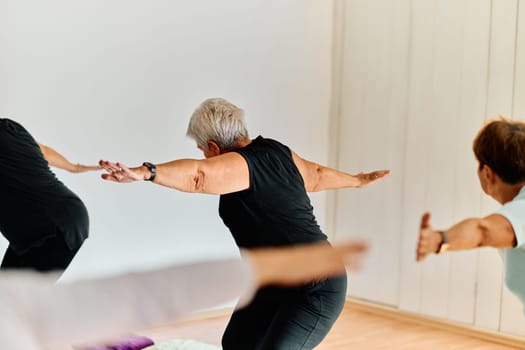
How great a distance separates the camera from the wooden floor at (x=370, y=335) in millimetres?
4539

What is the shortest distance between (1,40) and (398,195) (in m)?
2.68

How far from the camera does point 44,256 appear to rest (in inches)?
133

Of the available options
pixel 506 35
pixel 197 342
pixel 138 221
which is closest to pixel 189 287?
pixel 197 342

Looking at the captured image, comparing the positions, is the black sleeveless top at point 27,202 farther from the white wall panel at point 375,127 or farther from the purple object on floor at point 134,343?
the white wall panel at point 375,127

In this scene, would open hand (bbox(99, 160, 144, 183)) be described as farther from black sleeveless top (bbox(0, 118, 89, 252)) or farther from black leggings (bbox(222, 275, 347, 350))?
black sleeveless top (bbox(0, 118, 89, 252))

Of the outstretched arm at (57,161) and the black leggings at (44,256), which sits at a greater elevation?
the outstretched arm at (57,161)

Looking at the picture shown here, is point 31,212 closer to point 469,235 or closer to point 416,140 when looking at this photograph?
point 469,235

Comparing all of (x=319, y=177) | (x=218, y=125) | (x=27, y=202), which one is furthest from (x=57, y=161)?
(x=319, y=177)

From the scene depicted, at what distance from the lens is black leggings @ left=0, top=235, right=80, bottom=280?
3.38 meters

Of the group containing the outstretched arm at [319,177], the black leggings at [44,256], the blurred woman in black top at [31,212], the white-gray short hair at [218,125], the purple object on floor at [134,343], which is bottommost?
the purple object on floor at [134,343]

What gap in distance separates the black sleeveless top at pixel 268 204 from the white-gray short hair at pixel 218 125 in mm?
188

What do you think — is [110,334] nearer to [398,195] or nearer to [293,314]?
[293,314]

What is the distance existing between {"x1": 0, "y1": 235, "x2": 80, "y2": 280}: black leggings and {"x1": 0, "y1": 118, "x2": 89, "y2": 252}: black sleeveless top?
0.10ft

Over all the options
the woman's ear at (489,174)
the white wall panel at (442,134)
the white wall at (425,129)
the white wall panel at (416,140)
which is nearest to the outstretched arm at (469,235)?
the woman's ear at (489,174)
